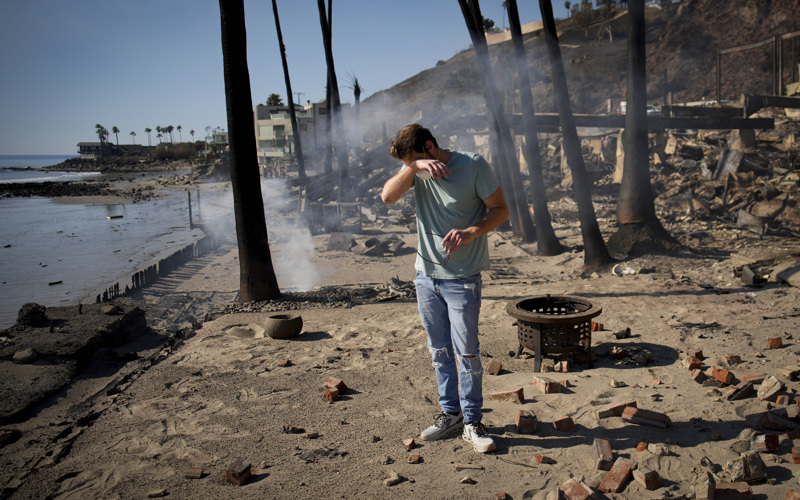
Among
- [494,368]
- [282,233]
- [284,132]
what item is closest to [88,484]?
[494,368]

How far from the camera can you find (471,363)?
299 centimetres

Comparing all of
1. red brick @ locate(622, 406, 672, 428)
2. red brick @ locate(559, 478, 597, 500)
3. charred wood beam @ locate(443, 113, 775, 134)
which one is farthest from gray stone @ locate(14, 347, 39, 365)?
charred wood beam @ locate(443, 113, 775, 134)

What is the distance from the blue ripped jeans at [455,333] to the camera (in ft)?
9.65

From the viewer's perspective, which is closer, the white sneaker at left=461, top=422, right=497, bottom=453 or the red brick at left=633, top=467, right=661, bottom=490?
the red brick at left=633, top=467, right=661, bottom=490

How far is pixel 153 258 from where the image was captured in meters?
14.0

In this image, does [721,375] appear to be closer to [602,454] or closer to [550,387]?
[550,387]

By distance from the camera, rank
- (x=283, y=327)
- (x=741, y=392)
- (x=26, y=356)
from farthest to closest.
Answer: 1. (x=283, y=327)
2. (x=26, y=356)
3. (x=741, y=392)

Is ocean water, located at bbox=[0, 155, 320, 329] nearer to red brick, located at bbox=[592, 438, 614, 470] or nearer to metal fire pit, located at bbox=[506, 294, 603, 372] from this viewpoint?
metal fire pit, located at bbox=[506, 294, 603, 372]

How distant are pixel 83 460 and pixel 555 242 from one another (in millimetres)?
9706

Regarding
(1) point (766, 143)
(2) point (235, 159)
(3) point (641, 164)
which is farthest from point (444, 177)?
(1) point (766, 143)

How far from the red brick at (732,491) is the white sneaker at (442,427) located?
141 cm

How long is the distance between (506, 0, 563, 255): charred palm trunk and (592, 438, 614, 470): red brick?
333 inches

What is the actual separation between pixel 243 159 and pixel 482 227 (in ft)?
17.9

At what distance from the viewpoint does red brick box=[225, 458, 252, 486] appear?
288cm
